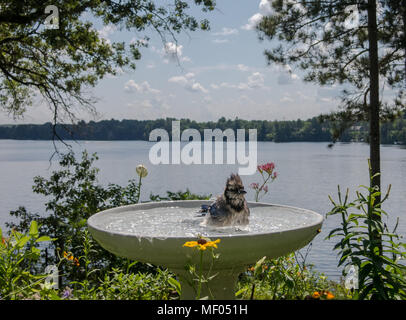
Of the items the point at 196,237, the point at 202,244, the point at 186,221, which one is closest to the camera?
the point at 202,244

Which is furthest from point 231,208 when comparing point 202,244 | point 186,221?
point 202,244

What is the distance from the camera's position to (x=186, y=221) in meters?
3.53

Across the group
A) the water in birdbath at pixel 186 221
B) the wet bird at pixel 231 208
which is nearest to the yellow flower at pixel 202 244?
the water in birdbath at pixel 186 221

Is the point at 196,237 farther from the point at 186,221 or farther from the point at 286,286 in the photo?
the point at 286,286

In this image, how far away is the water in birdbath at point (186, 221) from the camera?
3.11 meters

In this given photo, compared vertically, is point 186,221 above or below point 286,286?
above

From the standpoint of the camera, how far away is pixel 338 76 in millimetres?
7391

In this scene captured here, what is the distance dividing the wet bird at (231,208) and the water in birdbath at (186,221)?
56 mm

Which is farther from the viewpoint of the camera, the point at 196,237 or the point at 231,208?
the point at 231,208

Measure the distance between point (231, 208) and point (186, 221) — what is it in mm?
503
